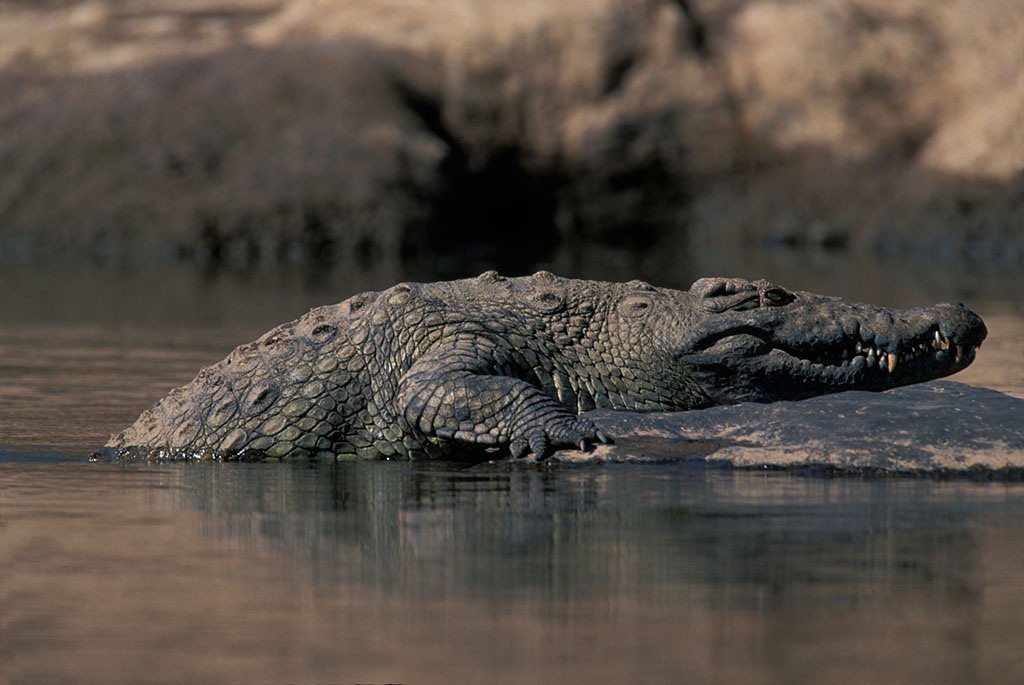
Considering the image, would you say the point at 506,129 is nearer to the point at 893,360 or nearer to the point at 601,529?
the point at 893,360

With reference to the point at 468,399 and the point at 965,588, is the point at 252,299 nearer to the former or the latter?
the point at 468,399

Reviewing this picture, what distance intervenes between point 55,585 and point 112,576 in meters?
0.15

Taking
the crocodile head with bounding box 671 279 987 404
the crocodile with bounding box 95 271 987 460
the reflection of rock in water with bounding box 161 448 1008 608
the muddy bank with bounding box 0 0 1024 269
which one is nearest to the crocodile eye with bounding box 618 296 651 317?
the crocodile with bounding box 95 271 987 460

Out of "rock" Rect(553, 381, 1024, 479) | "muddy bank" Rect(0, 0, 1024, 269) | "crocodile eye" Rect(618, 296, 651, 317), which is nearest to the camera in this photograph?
"rock" Rect(553, 381, 1024, 479)

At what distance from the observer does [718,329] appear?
21.2 feet

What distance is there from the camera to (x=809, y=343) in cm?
638

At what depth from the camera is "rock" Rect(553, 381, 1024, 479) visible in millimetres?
5648

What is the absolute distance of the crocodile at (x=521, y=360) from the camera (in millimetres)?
6266

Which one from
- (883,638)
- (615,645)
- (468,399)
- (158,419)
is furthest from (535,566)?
(158,419)

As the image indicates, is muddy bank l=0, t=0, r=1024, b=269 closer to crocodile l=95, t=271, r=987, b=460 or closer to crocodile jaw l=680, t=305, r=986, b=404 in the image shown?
crocodile l=95, t=271, r=987, b=460

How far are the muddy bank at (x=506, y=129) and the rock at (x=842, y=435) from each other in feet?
58.5

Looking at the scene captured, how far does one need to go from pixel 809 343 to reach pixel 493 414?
1.38 m

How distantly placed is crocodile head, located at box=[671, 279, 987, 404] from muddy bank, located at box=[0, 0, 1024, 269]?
17.4 meters

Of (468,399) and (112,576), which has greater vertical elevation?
(468,399)
